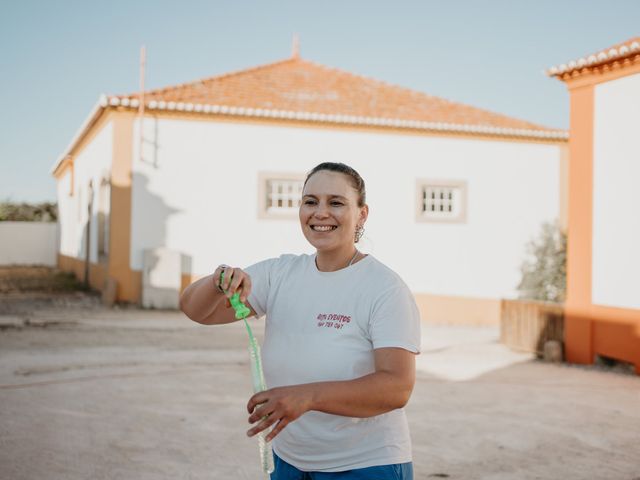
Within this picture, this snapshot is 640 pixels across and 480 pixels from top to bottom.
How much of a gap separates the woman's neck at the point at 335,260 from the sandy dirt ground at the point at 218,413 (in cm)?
275

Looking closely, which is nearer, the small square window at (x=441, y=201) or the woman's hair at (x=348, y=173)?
the woman's hair at (x=348, y=173)

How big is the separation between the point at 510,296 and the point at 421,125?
4.24 meters

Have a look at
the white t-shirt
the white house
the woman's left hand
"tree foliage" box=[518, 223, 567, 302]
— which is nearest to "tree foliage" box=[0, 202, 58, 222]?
the white house

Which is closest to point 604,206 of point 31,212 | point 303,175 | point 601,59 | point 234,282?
point 601,59

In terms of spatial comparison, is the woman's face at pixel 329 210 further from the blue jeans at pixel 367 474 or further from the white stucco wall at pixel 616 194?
the white stucco wall at pixel 616 194

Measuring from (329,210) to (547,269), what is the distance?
1009 centimetres

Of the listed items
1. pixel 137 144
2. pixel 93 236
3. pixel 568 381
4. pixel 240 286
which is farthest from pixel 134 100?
pixel 240 286

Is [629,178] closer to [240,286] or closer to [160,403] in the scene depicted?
Answer: [160,403]

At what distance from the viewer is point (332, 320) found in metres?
2.08

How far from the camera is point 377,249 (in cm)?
1534

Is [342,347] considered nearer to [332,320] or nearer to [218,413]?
[332,320]

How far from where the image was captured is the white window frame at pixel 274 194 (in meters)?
14.9

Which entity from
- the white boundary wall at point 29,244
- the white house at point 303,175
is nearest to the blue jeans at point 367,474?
the white house at point 303,175

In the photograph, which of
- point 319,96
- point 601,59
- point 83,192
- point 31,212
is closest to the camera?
Answer: point 601,59
